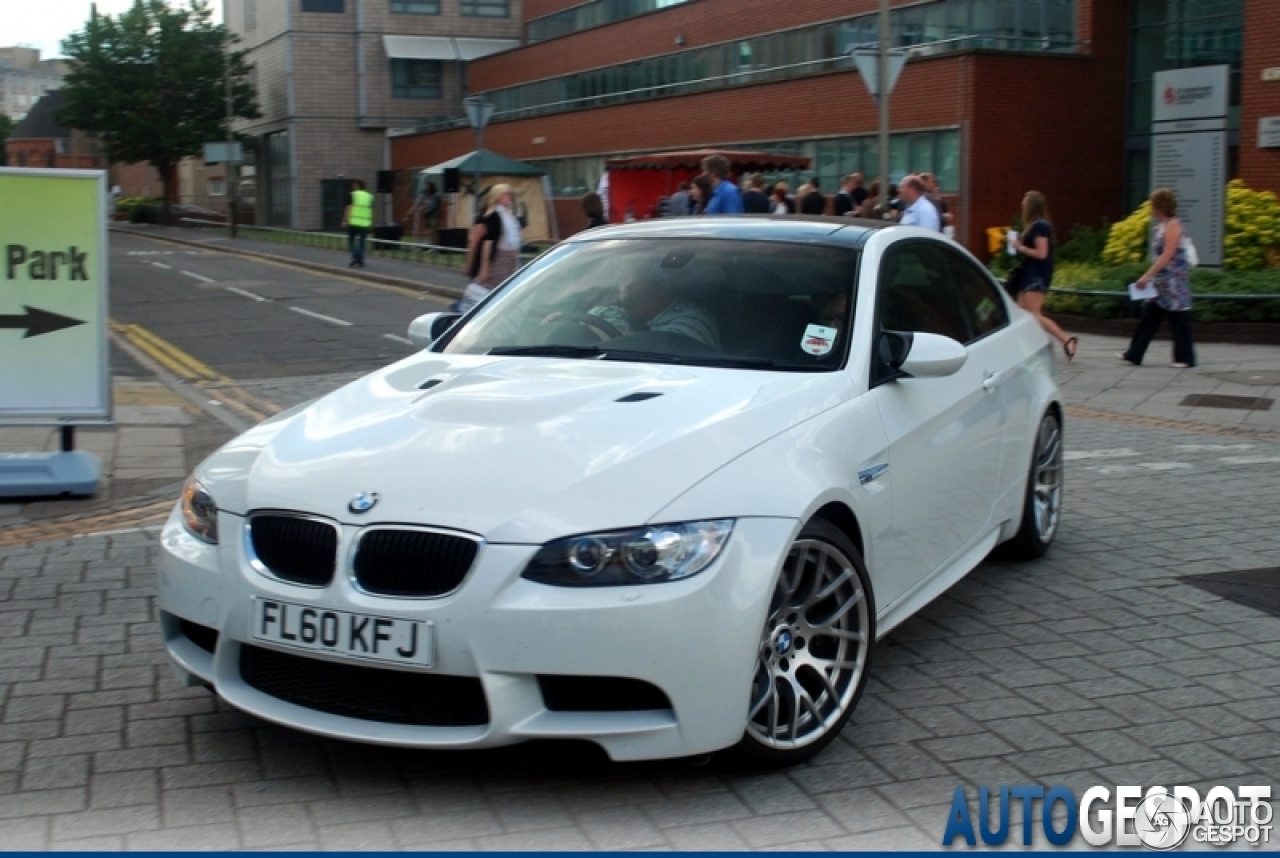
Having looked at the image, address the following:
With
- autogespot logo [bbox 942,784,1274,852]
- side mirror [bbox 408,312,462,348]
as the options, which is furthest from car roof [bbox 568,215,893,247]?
autogespot logo [bbox 942,784,1274,852]

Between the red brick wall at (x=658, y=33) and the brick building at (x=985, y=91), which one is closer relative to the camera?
the brick building at (x=985, y=91)

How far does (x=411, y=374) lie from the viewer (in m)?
5.24

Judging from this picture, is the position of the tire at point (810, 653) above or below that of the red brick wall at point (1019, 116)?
below

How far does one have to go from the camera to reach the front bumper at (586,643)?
12.3 ft

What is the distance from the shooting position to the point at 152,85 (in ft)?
221

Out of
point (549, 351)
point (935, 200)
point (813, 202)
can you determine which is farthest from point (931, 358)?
point (813, 202)

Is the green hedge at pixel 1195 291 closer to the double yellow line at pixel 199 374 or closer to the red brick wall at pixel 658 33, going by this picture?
the double yellow line at pixel 199 374

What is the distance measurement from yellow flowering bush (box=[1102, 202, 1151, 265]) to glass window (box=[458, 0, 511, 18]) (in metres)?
49.7

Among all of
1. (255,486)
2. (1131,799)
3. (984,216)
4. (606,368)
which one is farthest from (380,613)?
(984,216)

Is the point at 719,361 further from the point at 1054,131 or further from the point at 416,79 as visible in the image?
the point at 416,79

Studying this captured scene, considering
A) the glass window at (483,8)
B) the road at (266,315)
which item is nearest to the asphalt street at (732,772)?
the road at (266,315)

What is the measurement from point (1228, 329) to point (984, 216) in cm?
1302

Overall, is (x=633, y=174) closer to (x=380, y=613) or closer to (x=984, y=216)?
(x=984, y=216)

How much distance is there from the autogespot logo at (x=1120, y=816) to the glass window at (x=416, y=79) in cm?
6555
